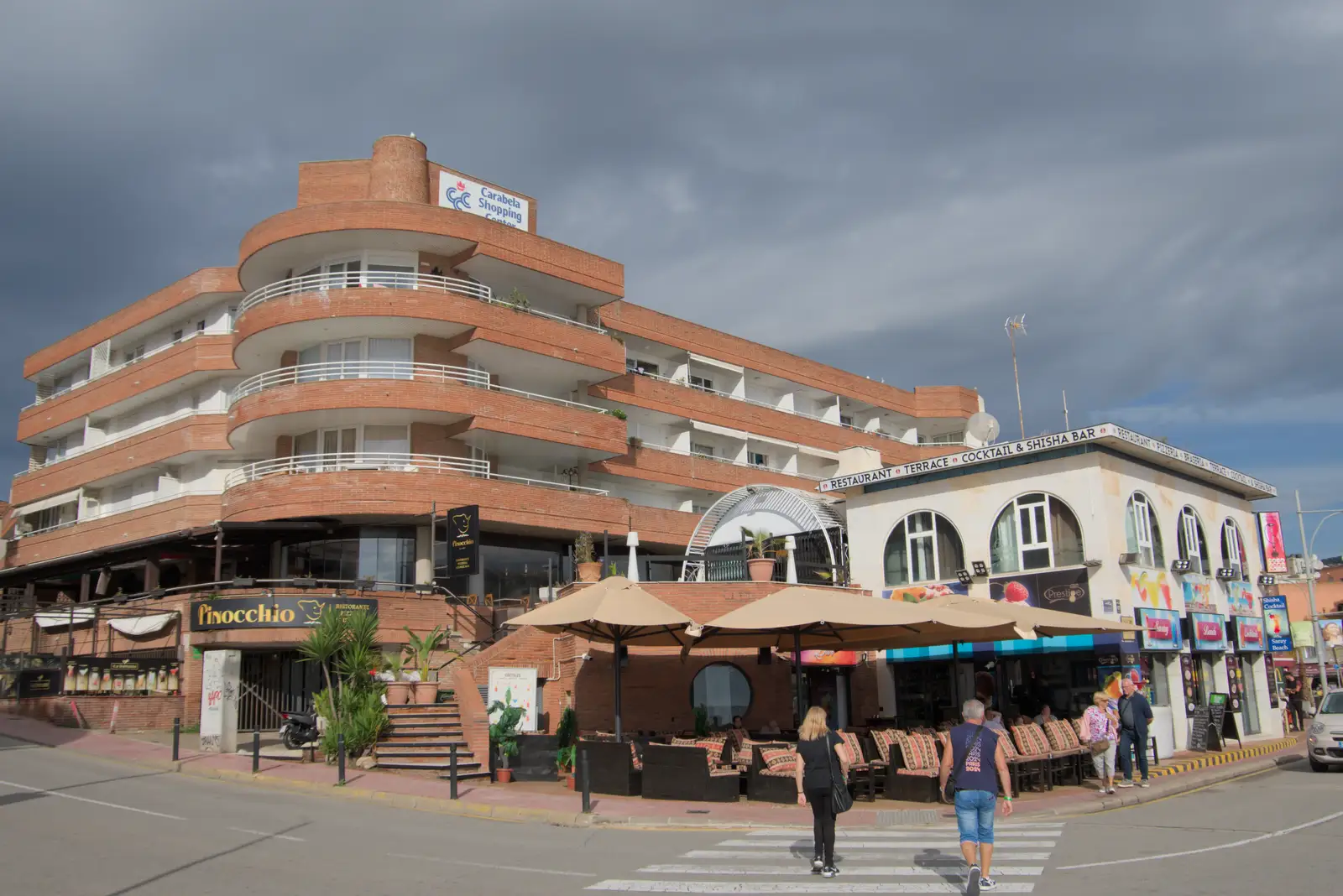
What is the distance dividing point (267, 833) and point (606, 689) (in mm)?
10629

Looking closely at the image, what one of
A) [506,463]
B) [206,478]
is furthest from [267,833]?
[206,478]

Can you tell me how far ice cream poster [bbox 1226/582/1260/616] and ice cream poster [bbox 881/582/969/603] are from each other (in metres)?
8.62

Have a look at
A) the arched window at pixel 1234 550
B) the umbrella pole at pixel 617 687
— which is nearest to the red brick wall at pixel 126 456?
the umbrella pole at pixel 617 687

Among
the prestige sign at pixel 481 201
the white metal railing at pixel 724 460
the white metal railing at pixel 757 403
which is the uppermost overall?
the prestige sign at pixel 481 201

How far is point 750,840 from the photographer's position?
1356 centimetres

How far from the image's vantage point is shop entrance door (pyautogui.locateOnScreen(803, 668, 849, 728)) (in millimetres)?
26359

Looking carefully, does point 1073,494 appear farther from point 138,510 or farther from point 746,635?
point 138,510

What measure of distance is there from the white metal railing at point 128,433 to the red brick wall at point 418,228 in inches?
372

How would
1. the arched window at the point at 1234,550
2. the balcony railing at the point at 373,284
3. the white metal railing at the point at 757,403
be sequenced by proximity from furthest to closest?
the white metal railing at the point at 757,403 < the balcony railing at the point at 373,284 < the arched window at the point at 1234,550

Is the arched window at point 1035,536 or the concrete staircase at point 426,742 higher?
the arched window at point 1035,536

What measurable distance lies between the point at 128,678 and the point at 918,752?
870 inches

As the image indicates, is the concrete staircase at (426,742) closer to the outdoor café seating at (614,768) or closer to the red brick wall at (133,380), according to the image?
the outdoor café seating at (614,768)

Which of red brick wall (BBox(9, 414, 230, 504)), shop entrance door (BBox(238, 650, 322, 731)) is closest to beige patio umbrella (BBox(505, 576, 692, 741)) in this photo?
shop entrance door (BBox(238, 650, 322, 731))

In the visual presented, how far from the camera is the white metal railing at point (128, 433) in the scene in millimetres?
44688
